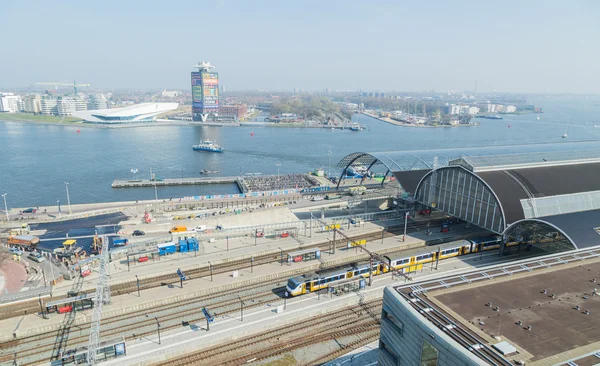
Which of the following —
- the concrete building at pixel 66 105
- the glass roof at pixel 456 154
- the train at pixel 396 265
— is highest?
the concrete building at pixel 66 105

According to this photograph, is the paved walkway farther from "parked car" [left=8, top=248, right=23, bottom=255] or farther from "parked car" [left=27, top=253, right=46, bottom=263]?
"parked car" [left=27, top=253, right=46, bottom=263]

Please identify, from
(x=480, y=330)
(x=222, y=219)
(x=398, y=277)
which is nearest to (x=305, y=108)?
(x=222, y=219)

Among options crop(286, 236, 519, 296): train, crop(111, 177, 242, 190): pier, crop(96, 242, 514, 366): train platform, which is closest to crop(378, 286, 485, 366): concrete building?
crop(96, 242, 514, 366): train platform

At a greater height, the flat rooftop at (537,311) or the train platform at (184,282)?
the flat rooftop at (537,311)

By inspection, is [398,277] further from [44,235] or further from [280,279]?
[44,235]

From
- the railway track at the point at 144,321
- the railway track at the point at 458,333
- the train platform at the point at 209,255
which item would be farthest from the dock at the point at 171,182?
the railway track at the point at 458,333

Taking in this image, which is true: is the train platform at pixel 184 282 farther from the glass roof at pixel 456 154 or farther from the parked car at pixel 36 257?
the glass roof at pixel 456 154
